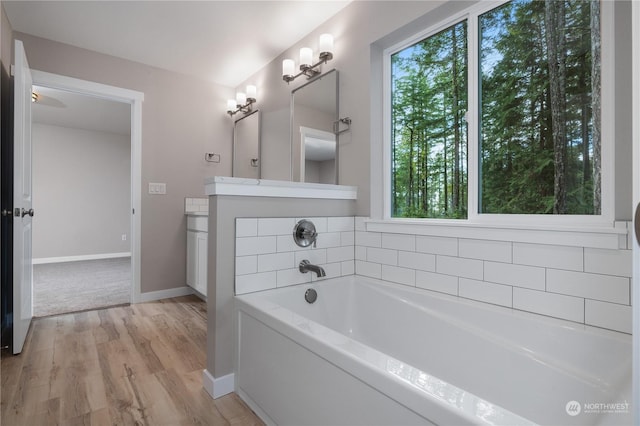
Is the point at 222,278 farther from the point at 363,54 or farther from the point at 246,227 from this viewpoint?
the point at 363,54

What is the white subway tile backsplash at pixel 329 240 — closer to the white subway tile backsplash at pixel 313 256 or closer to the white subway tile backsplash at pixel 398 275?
the white subway tile backsplash at pixel 313 256

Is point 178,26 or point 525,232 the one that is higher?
point 178,26

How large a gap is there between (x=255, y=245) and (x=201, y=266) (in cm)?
159

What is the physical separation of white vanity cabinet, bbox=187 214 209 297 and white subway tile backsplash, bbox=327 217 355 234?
4.73ft

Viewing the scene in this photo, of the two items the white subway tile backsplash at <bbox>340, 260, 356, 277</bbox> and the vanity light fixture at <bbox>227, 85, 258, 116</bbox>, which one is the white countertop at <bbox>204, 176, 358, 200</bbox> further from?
the vanity light fixture at <bbox>227, 85, 258, 116</bbox>

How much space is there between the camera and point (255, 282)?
66.7 inches

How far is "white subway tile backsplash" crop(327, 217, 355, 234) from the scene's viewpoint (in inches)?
80.8

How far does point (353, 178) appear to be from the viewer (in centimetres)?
222

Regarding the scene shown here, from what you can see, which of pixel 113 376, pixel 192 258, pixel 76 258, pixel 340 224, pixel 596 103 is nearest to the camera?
pixel 596 103

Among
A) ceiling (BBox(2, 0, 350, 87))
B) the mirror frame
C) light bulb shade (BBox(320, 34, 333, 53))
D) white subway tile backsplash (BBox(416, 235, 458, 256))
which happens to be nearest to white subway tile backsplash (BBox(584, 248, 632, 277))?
white subway tile backsplash (BBox(416, 235, 458, 256))

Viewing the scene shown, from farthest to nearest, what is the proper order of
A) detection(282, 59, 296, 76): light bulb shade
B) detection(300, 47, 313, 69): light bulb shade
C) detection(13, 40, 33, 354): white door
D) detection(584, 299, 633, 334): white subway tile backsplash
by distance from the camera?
detection(282, 59, 296, 76): light bulb shade < detection(300, 47, 313, 69): light bulb shade < detection(13, 40, 33, 354): white door < detection(584, 299, 633, 334): white subway tile backsplash

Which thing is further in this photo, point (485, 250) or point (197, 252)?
point (197, 252)

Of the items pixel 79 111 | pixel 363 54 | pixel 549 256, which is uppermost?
pixel 79 111

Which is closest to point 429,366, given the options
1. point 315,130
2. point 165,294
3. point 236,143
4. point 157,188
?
point 315,130
